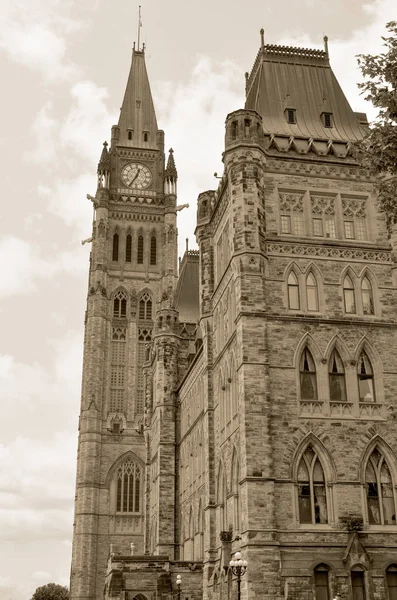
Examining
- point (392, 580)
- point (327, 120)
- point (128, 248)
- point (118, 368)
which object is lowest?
point (392, 580)

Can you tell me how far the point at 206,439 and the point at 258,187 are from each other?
1252 centimetres

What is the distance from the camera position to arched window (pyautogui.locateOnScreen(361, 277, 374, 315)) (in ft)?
109

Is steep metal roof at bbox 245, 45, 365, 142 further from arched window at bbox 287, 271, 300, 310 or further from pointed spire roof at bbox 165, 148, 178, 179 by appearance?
pointed spire roof at bbox 165, 148, 178, 179

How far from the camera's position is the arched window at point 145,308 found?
86.1m

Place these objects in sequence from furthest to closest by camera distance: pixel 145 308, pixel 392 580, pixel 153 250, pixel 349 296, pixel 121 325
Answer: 1. pixel 153 250
2. pixel 145 308
3. pixel 121 325
4. pixel 349 296
5. pixel 392 580

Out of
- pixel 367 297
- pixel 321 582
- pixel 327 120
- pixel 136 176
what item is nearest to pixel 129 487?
pixel 136 176

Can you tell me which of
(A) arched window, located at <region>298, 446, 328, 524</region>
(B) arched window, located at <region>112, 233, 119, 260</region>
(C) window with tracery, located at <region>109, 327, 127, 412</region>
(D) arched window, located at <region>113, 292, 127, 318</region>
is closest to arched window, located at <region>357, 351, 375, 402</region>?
(A) arched window, located at <region>298, 446, 328, 524</region>

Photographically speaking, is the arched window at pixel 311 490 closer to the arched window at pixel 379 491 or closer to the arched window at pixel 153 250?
the arched window at pixel 379 491

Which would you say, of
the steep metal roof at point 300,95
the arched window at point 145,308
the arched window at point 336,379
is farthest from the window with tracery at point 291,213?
the arched window at point 145,308

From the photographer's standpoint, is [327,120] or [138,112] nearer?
[327,120]

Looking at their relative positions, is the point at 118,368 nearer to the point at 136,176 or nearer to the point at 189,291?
the point at 189,291

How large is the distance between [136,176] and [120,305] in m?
18.0

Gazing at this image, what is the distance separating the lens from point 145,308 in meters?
86.8

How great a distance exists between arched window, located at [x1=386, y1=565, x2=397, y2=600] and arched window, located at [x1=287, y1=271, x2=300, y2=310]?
1102 cm
